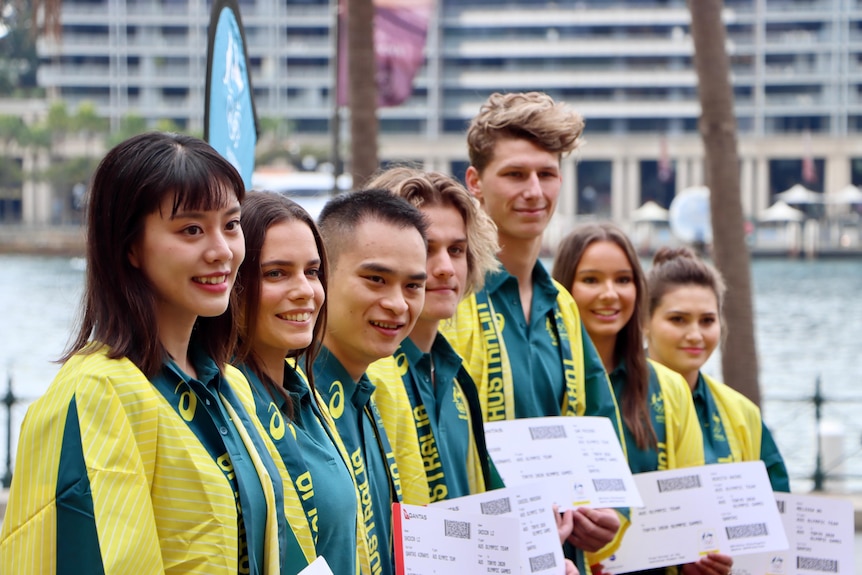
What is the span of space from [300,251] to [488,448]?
0.97 metres

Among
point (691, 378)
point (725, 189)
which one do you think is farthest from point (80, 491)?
point (725, 189)

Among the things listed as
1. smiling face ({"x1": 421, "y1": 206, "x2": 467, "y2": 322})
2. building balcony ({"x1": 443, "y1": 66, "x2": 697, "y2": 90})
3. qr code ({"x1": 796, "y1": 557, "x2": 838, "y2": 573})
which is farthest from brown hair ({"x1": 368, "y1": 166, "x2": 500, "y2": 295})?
building balcony ({"x1": 443, "y1": 66, "x2": 697, "y2": 90})

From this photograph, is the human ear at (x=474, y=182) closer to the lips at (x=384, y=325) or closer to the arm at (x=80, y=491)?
the lips at (x=384, y=325)

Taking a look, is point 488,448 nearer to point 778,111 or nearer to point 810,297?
point 810,297

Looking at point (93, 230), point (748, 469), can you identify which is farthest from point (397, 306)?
point (748, 469)

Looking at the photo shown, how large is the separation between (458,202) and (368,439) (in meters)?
0.73

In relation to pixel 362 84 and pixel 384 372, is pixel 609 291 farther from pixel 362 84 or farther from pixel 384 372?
pixel 362 84

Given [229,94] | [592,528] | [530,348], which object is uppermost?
[229,94]

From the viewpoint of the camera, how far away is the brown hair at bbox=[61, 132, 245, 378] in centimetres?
207

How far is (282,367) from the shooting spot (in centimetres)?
261

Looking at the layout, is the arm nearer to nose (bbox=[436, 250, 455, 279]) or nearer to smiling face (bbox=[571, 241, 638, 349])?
nose (bbox=[436, 250, 455, 279])

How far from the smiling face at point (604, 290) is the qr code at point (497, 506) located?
115 cm

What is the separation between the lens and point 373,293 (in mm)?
2809

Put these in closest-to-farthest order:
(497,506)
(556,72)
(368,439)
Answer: (368,439) < (497,506) < (556,72)
